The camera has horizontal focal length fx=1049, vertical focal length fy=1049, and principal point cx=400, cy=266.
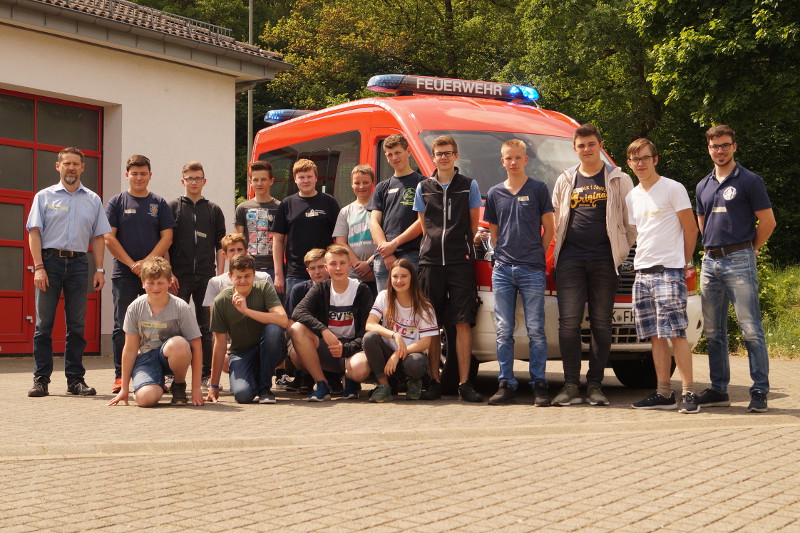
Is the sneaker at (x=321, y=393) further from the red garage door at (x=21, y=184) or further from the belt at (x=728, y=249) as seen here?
the red garage door at (x=21, y=184)

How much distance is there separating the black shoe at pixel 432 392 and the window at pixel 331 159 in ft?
8.15

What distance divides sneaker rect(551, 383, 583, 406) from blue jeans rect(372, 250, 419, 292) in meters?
1.60

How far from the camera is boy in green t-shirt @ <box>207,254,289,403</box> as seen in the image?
847 cm

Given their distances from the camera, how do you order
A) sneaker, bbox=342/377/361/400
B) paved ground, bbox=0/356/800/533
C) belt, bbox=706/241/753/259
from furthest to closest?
sneaker, bbox=342/377/361/400
belt, bbox=706/241/753/259
paved ground, bbox=0/356/800/533

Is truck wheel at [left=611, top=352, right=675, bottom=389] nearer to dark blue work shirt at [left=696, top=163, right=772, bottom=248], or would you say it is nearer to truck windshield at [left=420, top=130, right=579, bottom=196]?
truck windshield at [left=420, top=130, right=579, bottom=196]

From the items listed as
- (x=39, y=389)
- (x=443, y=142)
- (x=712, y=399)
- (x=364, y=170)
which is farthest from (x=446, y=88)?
(x=39, y=389)

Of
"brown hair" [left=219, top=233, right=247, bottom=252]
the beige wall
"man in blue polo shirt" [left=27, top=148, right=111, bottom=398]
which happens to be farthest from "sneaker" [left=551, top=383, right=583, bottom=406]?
the beige wall

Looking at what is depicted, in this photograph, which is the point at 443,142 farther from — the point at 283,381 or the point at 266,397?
the point at 283,381

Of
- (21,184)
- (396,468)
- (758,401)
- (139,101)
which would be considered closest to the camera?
(396,468)

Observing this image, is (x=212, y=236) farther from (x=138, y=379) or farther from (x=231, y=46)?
(x=231, y=46)

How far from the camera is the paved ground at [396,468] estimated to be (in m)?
4.48

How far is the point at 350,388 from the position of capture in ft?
28.9

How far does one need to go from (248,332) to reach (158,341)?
0.72 metres

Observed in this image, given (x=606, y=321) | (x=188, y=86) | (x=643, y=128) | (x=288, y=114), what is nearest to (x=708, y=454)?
(x=606, y=321)
